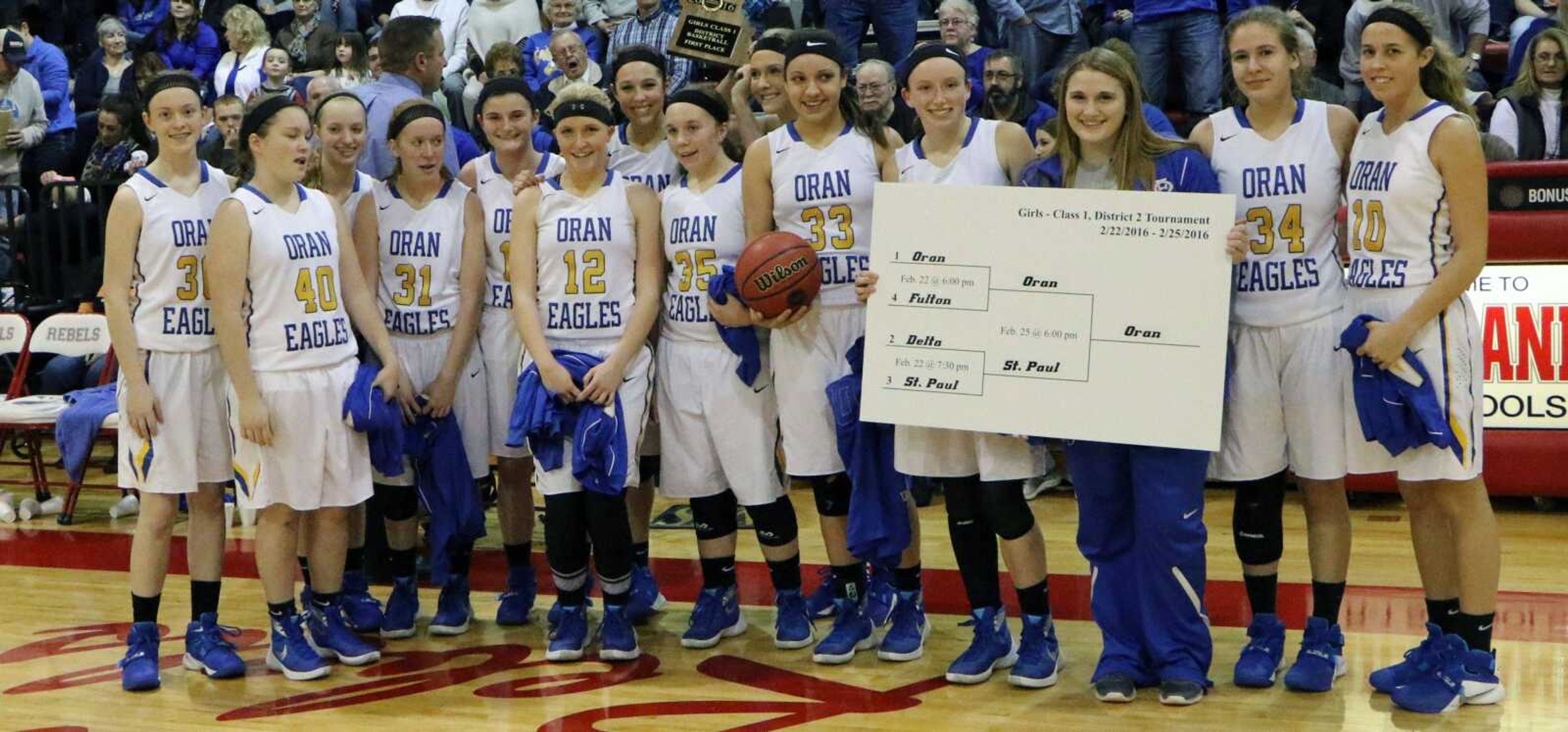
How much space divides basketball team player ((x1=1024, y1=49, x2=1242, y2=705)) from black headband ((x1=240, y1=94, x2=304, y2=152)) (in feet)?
6.91

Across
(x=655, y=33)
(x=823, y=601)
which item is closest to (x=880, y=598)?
(x=823, y=601)

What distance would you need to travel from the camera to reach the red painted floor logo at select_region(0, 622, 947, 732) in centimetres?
438

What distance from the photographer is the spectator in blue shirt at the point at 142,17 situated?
40.3 feet

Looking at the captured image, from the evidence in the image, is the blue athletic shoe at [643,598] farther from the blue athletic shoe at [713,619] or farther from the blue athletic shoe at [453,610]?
the blue athletic shoe at [453,610]

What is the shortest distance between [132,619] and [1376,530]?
181 inches

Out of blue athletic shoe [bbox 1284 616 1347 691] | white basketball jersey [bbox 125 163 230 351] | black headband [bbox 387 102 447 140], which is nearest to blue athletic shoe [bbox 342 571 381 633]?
white basketball jersey [bbox 125 163 230 351]

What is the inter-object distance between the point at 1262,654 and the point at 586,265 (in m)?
2.19

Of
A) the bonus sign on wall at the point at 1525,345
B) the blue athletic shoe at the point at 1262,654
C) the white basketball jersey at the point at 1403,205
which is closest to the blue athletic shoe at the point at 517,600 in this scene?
the blue athletic shoe at the point at 1262,654

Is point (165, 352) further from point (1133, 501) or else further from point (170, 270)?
point (1133, 501)

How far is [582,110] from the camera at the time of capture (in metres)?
4.81

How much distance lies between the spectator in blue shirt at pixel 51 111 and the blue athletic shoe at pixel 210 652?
22.9ft

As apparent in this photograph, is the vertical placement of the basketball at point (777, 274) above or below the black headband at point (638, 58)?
below

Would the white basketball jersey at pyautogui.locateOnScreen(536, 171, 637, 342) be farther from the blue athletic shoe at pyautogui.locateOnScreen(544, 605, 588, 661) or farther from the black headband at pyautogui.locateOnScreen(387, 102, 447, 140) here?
the blue athletic shoe at pyautogui.locateOnScreen(544, 605, 588, 661)

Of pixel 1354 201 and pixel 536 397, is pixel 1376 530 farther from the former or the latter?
pixel 536 397
